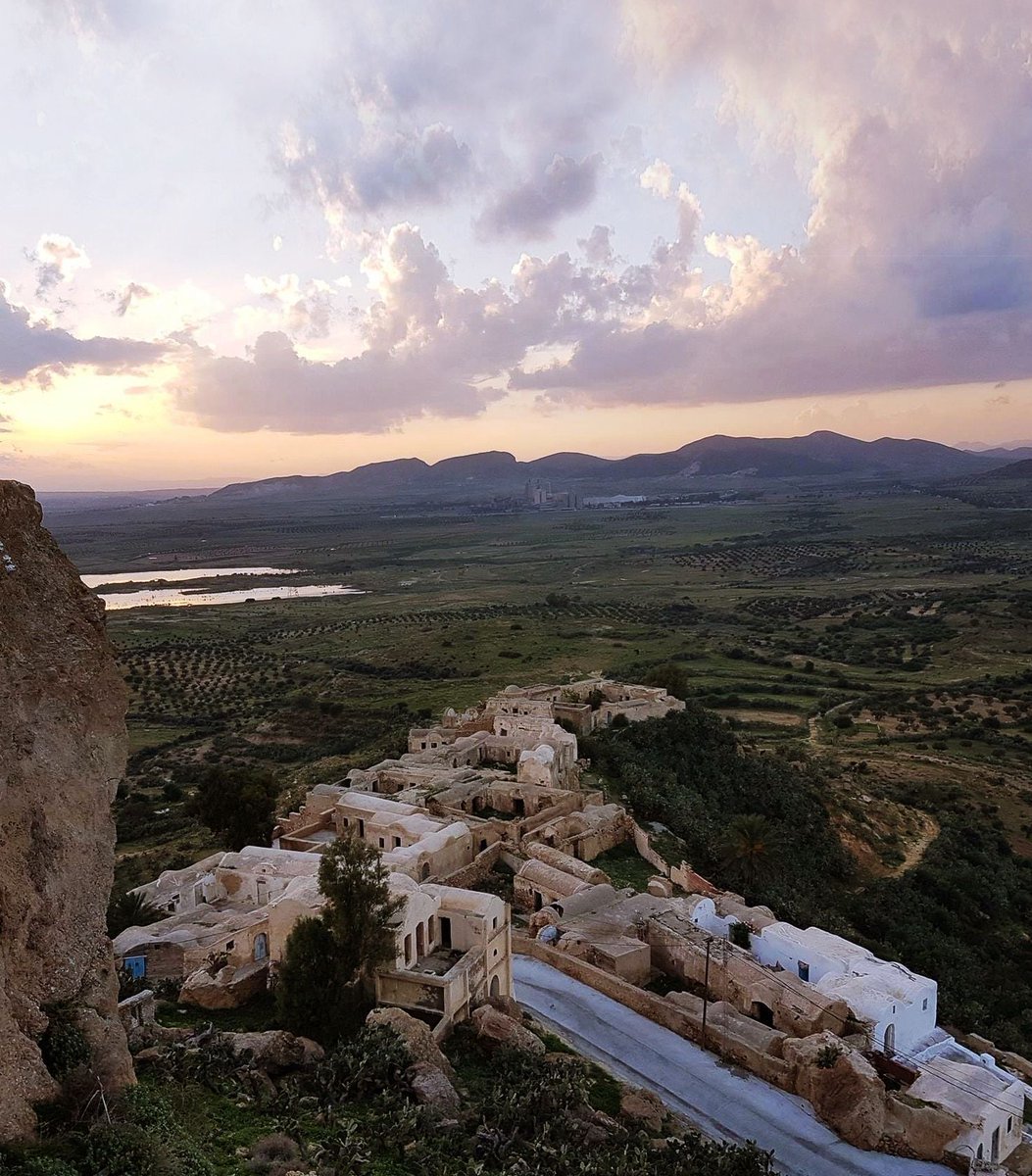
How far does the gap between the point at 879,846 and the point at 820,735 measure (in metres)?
20.2

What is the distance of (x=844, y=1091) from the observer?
52.6 ft

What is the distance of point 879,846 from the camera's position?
129 feet

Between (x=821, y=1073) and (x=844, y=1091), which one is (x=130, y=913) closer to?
(x=821, y=1073)

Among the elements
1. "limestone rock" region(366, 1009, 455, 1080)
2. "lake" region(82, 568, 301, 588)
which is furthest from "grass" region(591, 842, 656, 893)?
"lake" region(82, 568, 301, 588)

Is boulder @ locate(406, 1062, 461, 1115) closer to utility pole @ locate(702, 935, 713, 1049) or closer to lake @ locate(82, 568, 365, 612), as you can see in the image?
utility pole @ locate(702, 935, 713, 1049)

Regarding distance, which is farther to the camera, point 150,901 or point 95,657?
point 150,901

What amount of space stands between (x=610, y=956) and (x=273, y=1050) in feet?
29.3

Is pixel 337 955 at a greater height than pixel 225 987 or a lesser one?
greater

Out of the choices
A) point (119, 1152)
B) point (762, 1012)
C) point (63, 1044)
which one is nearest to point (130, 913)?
point (63, 1044)

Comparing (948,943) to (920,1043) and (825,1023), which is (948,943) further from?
(825,1023)

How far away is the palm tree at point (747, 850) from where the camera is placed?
99.7 ft

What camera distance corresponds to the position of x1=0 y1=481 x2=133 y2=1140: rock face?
909cm

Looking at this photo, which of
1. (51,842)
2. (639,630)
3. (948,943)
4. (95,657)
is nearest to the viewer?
(51,842)

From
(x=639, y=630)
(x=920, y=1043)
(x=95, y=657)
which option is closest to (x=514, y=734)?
(x=920, y=1043)
